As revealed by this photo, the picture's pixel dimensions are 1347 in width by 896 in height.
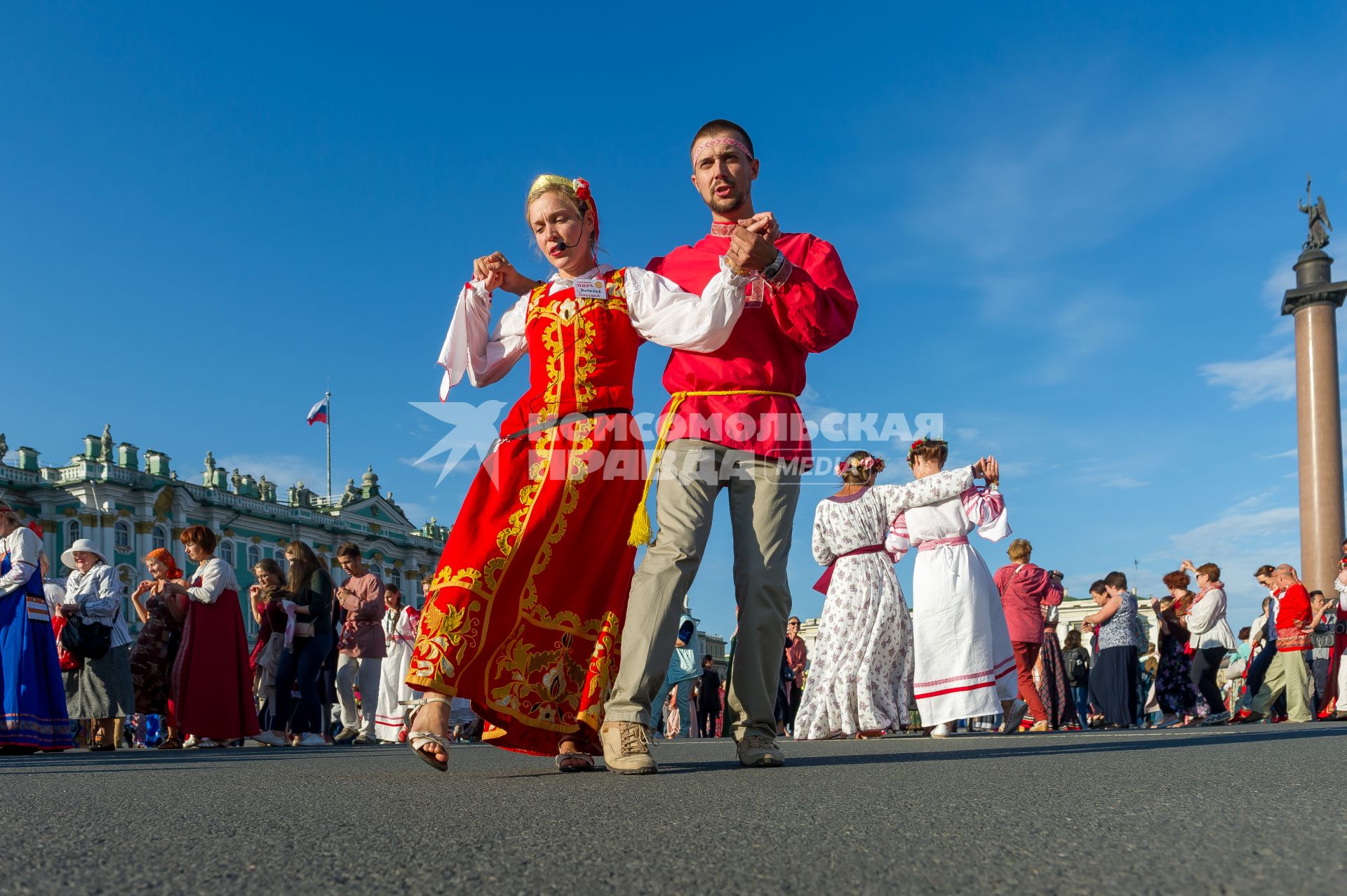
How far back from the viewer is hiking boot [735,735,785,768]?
3826mm

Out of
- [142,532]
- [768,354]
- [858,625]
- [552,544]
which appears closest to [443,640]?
[552,544]

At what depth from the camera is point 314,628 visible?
10484mm

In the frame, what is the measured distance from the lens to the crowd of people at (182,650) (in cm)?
781

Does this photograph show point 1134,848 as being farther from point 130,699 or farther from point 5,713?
point 130,699

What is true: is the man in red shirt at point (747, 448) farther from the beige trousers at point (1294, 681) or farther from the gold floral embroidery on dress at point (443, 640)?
the beige trousers at point (1294, 681)

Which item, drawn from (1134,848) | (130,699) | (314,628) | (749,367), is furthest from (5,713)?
(1134,848)

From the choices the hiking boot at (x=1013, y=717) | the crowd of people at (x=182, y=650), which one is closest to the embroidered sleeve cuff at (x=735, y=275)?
the hiking boot at (x=1013, y=717)

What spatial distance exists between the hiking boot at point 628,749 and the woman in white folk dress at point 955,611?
13.6ft

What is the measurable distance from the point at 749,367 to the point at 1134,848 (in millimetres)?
2491

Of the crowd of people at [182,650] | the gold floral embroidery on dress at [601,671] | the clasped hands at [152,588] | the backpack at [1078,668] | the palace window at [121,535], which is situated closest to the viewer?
the gold floral embroidery on dress at [601,671]

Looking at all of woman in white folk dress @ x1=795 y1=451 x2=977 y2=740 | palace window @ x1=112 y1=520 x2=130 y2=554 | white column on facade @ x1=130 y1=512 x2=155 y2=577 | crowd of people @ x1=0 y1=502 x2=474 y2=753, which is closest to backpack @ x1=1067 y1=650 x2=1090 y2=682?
woman in white folk dress @ x1=795 y1=451 x2=977 y2=740

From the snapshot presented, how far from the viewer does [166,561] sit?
33.6 feet

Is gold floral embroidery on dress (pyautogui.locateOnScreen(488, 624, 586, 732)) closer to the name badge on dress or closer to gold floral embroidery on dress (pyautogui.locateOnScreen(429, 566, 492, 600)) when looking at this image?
gold floral embroidery on dress (pyautogui.locateOnScreen(429, 566, 492, 600))

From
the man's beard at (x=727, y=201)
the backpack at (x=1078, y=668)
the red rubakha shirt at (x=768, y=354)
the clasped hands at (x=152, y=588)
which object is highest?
the man's beard at (x=727, y=201)
